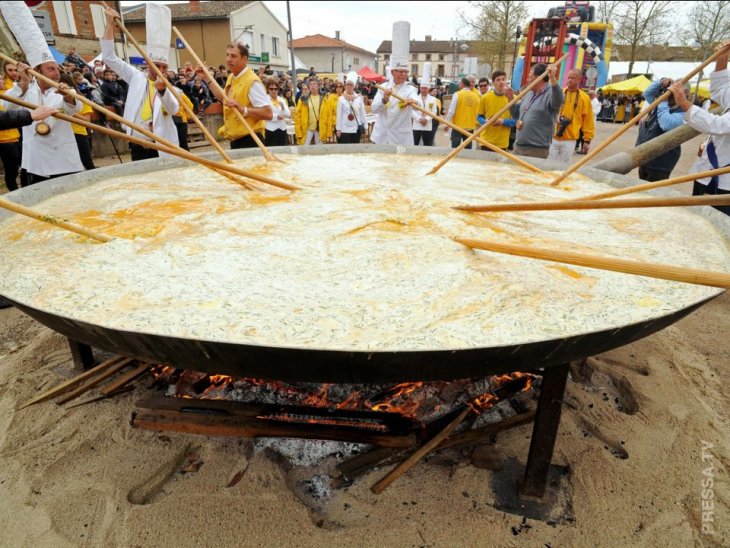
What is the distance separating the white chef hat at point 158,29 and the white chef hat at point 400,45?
3.16m

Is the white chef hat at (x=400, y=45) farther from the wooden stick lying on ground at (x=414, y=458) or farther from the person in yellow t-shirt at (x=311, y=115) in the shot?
the wooden stick lying on ground at (x=414, y=458)

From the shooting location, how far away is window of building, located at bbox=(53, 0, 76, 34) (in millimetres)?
20812

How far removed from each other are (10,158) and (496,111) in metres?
7.14

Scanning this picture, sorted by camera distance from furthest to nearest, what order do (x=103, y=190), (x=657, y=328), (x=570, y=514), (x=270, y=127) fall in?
(x=270, y=127), (x=103, y=190), (x=570, y=514), (x=657, y=328)

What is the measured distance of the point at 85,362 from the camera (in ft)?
9.07

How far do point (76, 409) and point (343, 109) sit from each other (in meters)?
7.44

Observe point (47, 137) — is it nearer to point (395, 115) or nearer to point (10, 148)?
point (10, 148)

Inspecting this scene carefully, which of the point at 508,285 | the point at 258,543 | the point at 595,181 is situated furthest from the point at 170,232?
the point at 595,181

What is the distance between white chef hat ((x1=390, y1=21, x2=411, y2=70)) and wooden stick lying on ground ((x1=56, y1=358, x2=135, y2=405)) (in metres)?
5.44

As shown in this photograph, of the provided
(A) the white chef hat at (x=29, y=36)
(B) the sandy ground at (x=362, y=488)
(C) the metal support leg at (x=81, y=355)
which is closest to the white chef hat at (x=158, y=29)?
(A) the white chef hat at (x=29, y=36)

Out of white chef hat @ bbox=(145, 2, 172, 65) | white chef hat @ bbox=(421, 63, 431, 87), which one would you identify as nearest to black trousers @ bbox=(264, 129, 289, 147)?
white chef hat @ bbox=(145, 2, 172, 65)

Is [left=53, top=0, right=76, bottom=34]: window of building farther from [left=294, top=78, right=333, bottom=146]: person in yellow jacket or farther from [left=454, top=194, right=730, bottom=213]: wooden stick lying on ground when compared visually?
[left=454, top=194, right=730, bottom=213]: wooden stick lying on ground

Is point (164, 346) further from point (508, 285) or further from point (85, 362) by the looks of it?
point (85, 362)

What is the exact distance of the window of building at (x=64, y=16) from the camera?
2081cm
